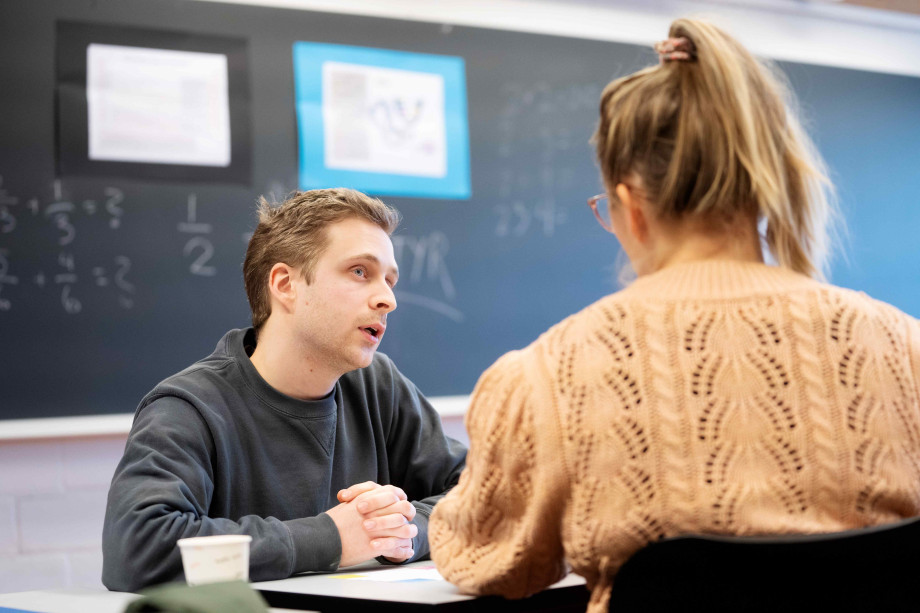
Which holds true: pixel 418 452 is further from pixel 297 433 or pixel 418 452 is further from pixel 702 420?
pixel 702 420

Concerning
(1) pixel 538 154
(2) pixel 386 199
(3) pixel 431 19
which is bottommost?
(2) pixel 386 199

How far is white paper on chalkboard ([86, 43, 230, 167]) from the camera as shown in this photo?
260 centimetres

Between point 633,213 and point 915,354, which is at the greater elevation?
point 633,213

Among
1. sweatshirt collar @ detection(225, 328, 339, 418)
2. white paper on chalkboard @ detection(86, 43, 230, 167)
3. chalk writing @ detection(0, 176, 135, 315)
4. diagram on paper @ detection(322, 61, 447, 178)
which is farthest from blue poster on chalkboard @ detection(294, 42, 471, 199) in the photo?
sweatshirt collar @ detection(225, 328, 339, 418)

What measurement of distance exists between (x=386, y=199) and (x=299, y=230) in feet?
3.40

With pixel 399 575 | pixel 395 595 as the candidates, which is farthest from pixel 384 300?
pixel 395 595

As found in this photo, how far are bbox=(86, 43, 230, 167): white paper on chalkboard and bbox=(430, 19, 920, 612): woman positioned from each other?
186cm

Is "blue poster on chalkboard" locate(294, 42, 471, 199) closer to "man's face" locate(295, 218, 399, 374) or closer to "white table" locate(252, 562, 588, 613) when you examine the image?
"man's face" locate(295, 218, 399, 374)

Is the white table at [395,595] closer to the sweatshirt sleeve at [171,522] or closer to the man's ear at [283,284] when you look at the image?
the sweatshirt sleeve at [171,522]

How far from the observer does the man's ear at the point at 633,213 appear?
3.55 ft

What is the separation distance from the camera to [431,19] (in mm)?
3064

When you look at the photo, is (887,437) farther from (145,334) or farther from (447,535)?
(145,334)

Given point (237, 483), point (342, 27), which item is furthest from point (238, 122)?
point (237, 483)

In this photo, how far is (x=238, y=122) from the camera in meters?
2.76
